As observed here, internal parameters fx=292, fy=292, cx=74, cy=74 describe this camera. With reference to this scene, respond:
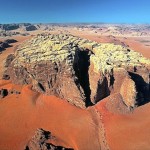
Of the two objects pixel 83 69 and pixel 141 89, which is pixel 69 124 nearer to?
pixel 83 69

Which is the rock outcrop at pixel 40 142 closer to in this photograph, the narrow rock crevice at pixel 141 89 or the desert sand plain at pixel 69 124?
the desert sand plain at pixel 69 124

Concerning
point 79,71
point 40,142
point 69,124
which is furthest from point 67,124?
point 79,71

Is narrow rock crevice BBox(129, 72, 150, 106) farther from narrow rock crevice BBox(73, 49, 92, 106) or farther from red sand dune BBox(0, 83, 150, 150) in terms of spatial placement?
narrow rock crevice BBox(73, 49, 92, 106)

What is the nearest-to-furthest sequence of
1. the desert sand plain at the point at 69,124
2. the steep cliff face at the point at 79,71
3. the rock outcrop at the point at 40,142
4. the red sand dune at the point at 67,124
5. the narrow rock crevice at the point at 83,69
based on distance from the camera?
the rock outcrop at the point at 40,142
the desert sand plain at the point at 69,124
the red sand dune at the point at 67,124
the steep cliff face at the point at 79,71
the narrow rock crevice at the point at 83,69

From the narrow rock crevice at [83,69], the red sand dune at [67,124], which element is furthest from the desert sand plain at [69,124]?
the narrow rock crevice at [83,69]

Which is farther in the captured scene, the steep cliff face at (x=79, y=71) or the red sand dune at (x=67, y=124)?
the steep cliff face at (x=79, y=71)

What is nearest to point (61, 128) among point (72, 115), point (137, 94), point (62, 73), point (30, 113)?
point (72, 115)

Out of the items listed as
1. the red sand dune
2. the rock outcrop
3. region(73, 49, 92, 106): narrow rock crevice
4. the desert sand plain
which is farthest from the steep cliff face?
the rock outcrop

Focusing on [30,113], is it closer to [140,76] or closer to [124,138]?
[124,138]
